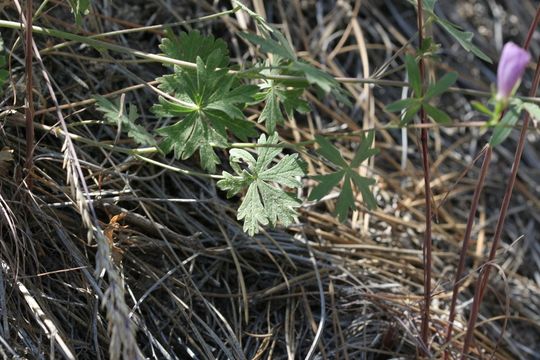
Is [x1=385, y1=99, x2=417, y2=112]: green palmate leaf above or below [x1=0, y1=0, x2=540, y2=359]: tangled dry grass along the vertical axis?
above

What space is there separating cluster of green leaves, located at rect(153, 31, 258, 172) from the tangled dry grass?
9 centimetres

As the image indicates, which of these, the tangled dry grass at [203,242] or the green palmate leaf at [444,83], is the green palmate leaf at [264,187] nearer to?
the tangled dry grass at [203,242]

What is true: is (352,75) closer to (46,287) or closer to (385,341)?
(385,341)

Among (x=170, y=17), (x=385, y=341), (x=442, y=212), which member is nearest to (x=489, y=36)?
(x=442, y=212)

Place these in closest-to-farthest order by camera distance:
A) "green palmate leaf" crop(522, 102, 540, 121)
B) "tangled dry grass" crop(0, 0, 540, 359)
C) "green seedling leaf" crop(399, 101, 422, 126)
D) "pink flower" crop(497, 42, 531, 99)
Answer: "pink flower" crop(497, 42, 531, 99) → "green palmate leaf" crop(522, 102, 540, 121) → "green seedling leaf" crop(399, 101, 422, 126) → "tangled dry grass" crop(0, 0, 540, 359)

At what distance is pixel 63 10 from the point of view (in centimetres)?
246

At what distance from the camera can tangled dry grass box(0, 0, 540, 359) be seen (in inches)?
73.5

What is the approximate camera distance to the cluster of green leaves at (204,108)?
1753mm

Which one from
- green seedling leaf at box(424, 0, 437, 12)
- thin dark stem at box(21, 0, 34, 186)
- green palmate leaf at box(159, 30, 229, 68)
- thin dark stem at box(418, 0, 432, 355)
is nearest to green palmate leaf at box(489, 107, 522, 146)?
thin dark stem at box(418, 0, 432, 355)

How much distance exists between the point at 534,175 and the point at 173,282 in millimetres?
1727

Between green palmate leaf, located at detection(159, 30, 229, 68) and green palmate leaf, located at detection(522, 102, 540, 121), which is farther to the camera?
green palmate leaf, located at detection(159, 30, 229, 68)

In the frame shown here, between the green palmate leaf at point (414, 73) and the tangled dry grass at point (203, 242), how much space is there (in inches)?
3.7

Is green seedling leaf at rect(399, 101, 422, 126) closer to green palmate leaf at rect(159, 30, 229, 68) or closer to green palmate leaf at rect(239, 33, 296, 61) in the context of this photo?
green palmate leaf at rect(239, 33, 296, 61)

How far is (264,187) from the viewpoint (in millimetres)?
1858
